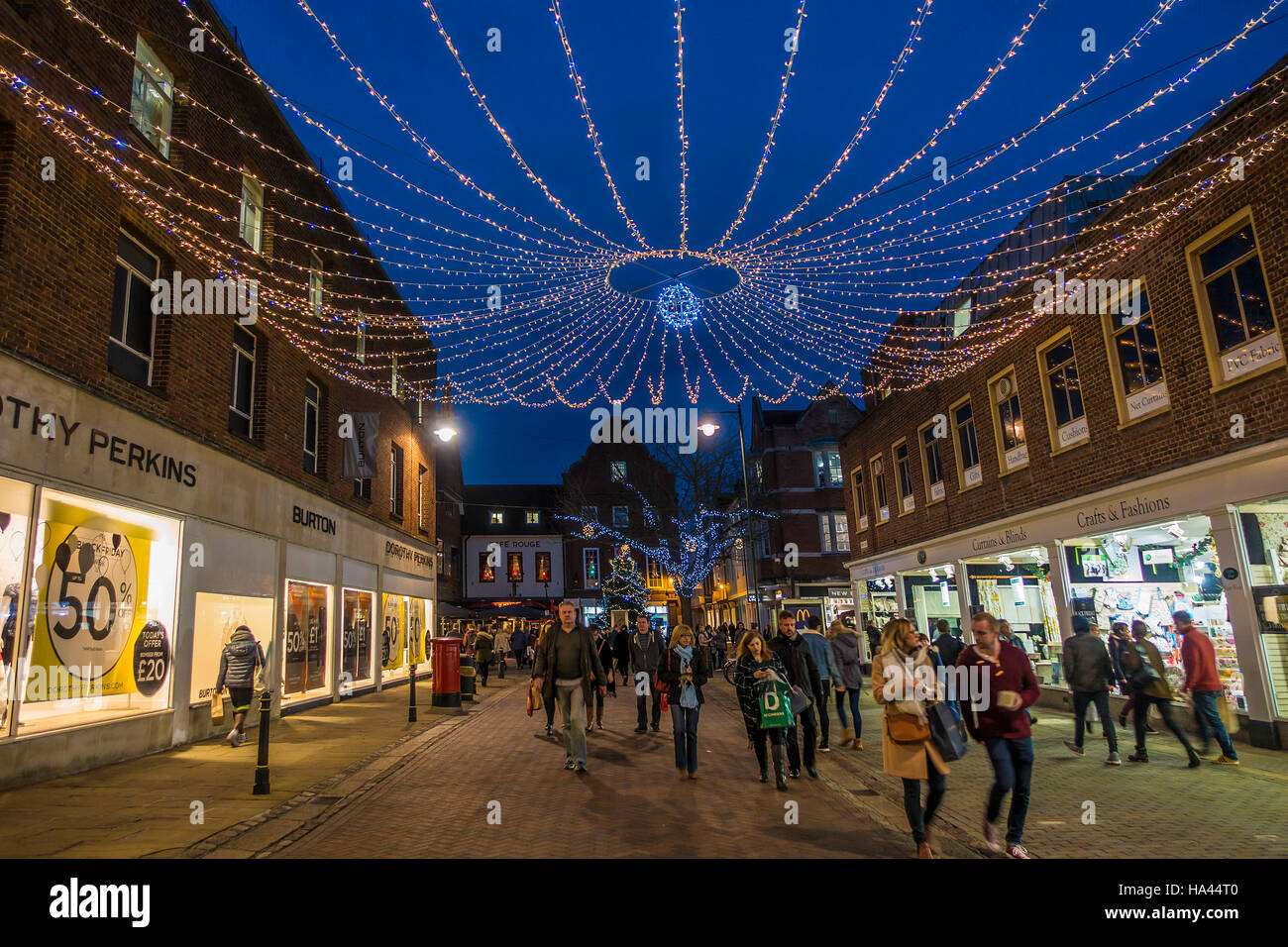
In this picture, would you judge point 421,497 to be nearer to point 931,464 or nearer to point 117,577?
point 931,464

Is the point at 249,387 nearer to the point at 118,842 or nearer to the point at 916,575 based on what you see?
the point at 118,842

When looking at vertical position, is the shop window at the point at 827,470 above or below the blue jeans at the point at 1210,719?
above

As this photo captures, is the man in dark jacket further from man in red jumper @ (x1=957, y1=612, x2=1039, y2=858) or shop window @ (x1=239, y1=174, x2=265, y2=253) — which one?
shop window @ (x1=239, y1=174, x2=265, y2=253)

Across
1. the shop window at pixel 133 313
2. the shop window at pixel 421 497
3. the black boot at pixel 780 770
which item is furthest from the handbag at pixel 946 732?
the shop window at pixel 421 497

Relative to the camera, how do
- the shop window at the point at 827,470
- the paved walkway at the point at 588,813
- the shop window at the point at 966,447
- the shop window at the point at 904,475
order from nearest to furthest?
the paved walkway at the point at 588,813
the shop window at the point at 966,447
the shop window at the point at 904,475
the shop window at the point at 827,470

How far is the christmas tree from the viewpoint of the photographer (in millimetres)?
40406

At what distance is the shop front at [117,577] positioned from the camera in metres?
7.96

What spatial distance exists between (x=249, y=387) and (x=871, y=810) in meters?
12.7

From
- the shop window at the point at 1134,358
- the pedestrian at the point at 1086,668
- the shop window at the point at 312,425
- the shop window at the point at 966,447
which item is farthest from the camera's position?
the shop window at the point at 312,425

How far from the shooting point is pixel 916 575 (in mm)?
19875

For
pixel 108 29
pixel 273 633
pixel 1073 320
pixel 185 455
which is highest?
pixel 108 29

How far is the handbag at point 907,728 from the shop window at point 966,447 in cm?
1218

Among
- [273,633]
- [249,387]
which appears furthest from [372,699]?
[249,387]

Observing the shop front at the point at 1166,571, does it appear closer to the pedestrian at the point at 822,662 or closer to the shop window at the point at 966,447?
the shop window at the point at 966,447
